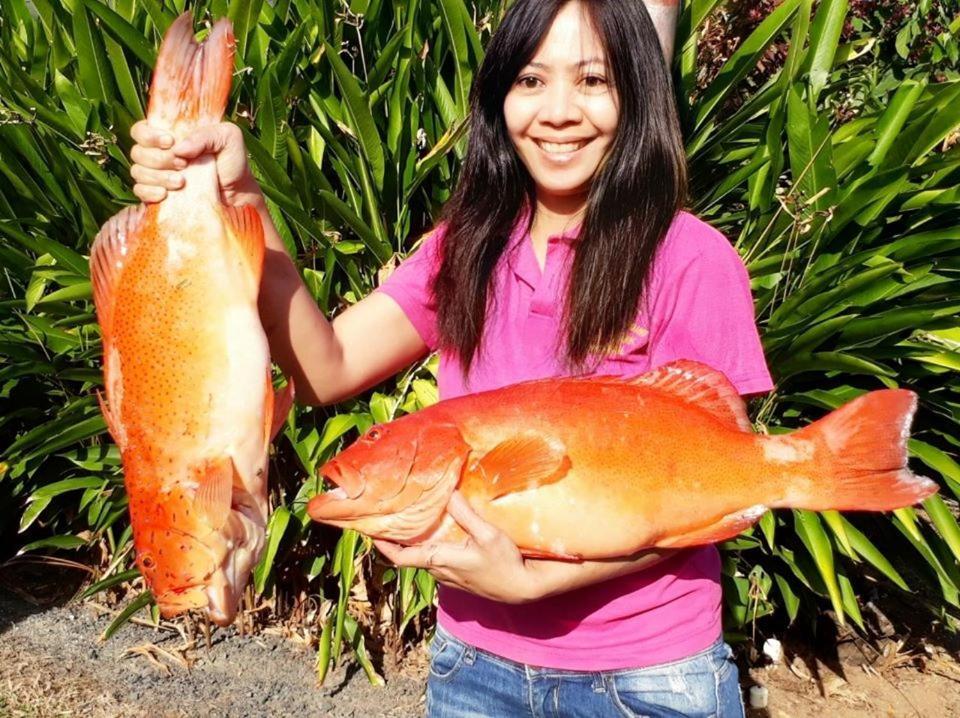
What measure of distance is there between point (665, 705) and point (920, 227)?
2212 mm

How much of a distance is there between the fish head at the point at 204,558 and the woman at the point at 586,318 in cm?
36

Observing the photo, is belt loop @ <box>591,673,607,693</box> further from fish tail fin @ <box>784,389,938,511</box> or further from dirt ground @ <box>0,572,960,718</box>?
dirt ground @ <box>0,572,960,718</box>

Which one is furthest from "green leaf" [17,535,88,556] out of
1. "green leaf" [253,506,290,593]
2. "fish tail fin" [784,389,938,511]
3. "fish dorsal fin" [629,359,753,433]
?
"fish tail fin" [784,389,938,511]

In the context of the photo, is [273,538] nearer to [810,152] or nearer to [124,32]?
[124,32]

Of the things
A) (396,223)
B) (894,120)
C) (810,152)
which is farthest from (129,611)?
(894,120)

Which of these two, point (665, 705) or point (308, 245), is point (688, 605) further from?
point (308, 245)

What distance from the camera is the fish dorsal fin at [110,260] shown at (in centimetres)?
147

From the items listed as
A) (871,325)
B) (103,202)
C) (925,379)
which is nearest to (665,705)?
(871,325)

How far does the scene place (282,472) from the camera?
3615 millimetres

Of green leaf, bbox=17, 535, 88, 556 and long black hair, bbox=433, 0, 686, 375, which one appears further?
green leaf, bbox=17, 535, 88, 556

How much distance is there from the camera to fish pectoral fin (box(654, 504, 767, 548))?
155cm

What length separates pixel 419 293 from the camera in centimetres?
206

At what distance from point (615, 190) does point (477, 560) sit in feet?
2.40

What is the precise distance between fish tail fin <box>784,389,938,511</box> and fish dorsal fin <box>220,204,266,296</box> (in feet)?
2.76
